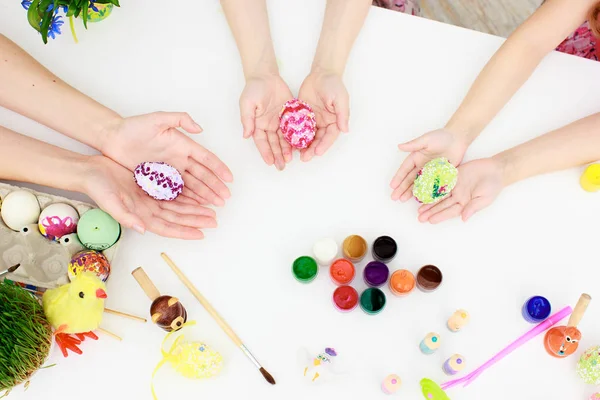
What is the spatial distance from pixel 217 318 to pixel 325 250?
25 cm

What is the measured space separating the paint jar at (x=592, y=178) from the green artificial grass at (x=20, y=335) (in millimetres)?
1094

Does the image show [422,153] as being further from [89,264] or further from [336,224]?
[89,264]

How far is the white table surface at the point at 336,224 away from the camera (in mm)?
919

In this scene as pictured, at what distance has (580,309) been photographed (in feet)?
2.97

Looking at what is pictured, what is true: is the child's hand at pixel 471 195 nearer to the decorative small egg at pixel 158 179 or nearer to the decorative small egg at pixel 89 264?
the decorative small egg at pixel 158 179

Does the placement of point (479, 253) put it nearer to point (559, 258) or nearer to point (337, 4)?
point (559, 258)

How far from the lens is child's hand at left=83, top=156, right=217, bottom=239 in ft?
3.11

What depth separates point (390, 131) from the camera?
1075 mm

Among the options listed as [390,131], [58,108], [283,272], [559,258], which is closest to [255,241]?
[283,272]

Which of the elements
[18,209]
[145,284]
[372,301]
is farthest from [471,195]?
[18,209]

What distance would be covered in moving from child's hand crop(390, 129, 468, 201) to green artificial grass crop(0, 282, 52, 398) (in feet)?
2.34

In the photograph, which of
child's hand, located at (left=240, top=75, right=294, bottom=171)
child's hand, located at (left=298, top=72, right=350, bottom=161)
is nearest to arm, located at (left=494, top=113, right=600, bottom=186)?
child's hand, located at (left=298, top=72, right=350, bottom=161)

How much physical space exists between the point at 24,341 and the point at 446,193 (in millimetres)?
809

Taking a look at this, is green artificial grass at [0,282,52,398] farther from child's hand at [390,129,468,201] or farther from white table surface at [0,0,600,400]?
child's hand at [390,129,468,201]
